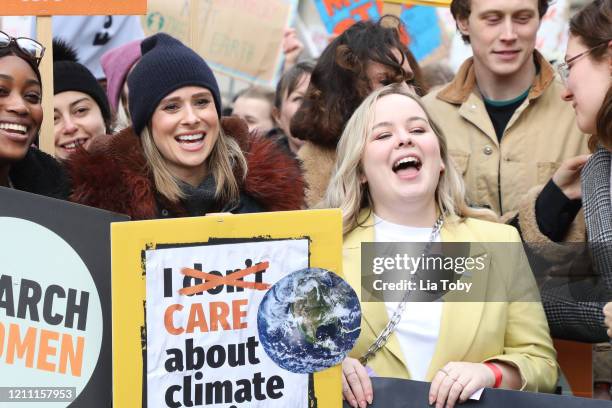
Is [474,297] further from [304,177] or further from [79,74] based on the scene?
[79,74]

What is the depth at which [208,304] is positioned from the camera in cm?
280

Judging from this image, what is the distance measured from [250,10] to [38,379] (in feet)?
13.2

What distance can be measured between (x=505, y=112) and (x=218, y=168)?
1.41 meters

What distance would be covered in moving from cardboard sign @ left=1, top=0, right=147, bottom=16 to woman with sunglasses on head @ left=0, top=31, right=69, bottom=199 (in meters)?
0.40

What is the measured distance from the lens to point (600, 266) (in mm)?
3574

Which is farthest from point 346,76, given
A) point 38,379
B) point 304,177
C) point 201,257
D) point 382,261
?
point 38,379

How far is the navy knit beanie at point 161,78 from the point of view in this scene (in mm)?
3713

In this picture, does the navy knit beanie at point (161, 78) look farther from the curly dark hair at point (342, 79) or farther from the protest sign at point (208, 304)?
the protest sign at point (208, 304)

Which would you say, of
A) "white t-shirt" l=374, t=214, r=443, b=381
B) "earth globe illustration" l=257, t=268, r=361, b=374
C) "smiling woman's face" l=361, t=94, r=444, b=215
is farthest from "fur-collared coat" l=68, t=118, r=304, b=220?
"earth globe illustration" l=257, t=268, r=361, b=374

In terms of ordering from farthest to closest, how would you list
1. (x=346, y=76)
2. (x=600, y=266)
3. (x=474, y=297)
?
(x=346, y=76), (x=600, y=266), (x=474, y=297)

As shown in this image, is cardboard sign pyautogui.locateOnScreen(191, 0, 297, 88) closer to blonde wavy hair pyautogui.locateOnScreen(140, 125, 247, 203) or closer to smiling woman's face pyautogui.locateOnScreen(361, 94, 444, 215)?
blonde wavy hair pyautogui.locateOnScreen(140, 125, 247, 203)

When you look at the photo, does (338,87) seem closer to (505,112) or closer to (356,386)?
(505,112)

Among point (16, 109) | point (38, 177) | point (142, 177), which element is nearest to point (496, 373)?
point (142, 177)

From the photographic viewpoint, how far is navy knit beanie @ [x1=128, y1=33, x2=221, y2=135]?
A: 371cm
